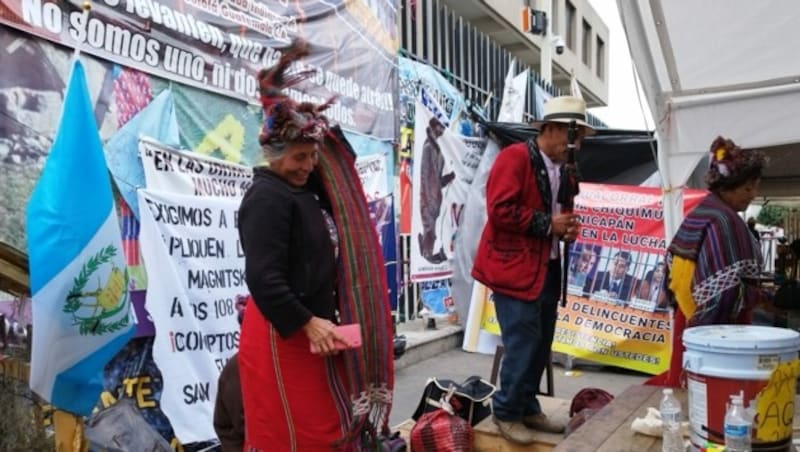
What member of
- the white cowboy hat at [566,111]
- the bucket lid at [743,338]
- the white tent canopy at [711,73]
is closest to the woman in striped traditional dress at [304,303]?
the bucket lid at [743,338]

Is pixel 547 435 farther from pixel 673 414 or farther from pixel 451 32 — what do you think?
pixel 451 32

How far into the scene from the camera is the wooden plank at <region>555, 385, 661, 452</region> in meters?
2.10

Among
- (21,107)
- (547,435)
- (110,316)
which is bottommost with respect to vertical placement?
(547,435)

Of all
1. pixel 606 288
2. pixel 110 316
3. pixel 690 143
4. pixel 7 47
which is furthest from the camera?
pixel 606 288

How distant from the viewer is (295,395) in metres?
2.10

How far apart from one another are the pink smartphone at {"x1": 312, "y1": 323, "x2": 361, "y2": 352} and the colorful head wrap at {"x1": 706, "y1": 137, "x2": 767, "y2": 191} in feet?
5.59

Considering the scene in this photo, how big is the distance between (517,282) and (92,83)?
233 cm

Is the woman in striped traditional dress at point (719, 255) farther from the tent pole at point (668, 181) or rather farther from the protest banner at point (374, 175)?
the protest banner at point (374, 175)

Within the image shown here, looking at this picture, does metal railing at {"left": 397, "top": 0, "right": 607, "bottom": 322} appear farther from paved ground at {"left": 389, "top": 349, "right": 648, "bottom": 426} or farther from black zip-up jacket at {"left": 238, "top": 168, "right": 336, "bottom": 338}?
black zip-up jacket at {"left": 238, "top": 168, "right": 336, "bottom": 338}

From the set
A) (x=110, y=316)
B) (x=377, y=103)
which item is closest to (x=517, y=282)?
(x=110, y=316)

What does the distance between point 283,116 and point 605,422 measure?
1.61m

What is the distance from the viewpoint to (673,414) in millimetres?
1891

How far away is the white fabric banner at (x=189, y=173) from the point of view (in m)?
3.49

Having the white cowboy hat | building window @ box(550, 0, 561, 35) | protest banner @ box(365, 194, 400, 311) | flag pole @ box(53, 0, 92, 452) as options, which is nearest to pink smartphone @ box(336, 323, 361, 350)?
flag pole @ box(53, 0, 92, 452)
